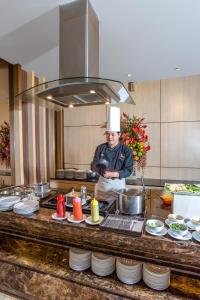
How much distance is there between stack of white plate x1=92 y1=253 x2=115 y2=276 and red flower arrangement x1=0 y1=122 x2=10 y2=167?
217cm

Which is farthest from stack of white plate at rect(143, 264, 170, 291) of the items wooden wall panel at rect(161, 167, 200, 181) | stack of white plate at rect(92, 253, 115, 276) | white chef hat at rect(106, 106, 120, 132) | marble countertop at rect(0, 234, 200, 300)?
wooden wall panel at rect(161, 167, 200, 181)

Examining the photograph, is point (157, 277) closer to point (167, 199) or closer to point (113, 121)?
point (167, 199)

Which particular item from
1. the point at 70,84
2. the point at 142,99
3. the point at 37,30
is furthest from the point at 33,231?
the point at 142,99

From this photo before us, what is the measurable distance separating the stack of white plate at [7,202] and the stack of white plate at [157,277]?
42.9 inches

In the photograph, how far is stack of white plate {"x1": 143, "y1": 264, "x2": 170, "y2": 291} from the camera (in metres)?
1.09

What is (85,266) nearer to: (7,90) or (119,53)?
(119,53)

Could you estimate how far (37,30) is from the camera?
6.35ft

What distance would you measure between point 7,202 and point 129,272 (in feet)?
3.47

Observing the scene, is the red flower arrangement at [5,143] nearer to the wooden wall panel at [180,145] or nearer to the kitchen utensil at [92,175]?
the kitchen utensil at [92,175]

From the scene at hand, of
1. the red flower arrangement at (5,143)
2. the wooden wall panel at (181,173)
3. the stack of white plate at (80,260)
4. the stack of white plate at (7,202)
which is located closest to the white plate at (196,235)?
the stack of white plate at (80,260)

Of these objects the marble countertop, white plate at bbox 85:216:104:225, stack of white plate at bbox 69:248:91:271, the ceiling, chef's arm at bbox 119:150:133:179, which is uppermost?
the ceiling

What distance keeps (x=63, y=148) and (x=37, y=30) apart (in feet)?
7.49

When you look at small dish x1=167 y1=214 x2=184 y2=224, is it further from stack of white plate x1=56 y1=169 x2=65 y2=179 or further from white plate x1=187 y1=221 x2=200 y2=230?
stack of white plate x1=56 y1=169 x2=65 y2=179

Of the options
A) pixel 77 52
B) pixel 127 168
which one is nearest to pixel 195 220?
pixel 127 168
